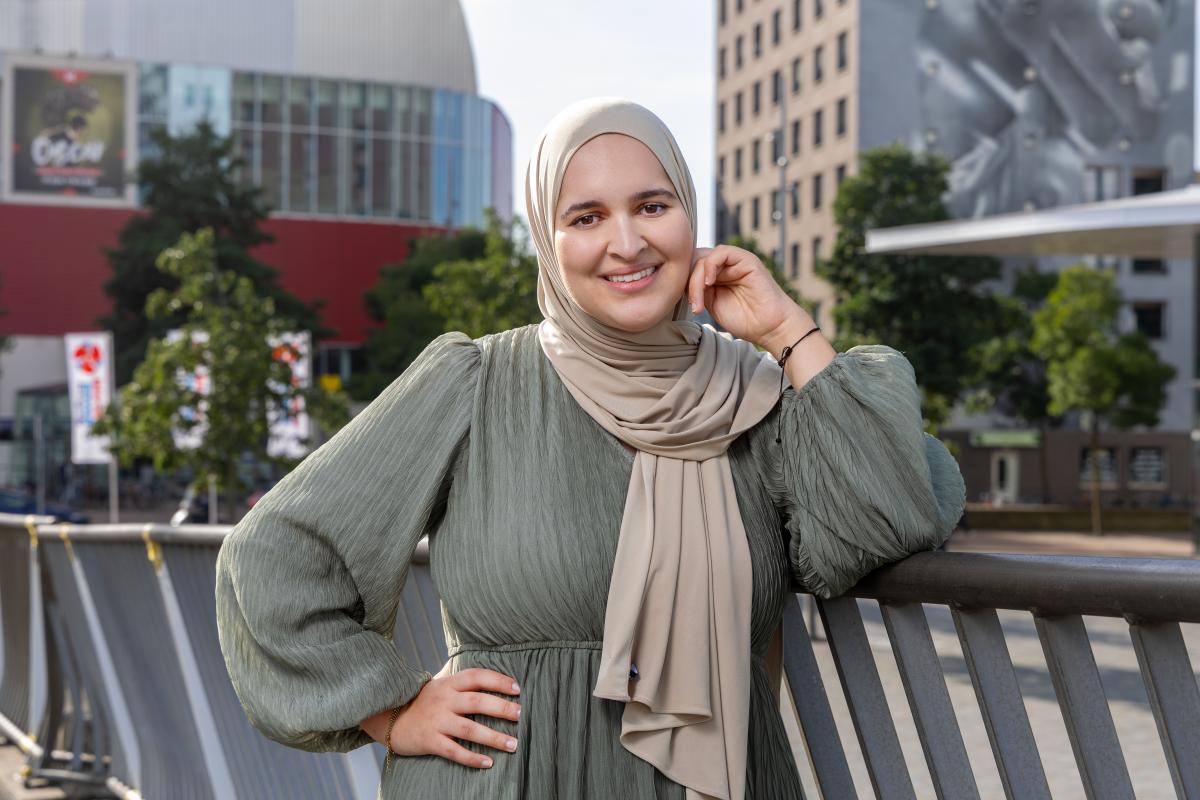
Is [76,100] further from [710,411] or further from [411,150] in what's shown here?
[710,411]

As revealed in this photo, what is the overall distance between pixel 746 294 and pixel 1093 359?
47879mm

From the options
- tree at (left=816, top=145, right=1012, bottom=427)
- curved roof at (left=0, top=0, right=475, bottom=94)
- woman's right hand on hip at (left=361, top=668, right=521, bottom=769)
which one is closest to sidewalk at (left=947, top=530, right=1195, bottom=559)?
tree at (left=816, top=145, right=1012, bottom=427)

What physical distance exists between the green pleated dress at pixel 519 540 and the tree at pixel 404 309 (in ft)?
170

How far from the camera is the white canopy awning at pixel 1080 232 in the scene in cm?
2488

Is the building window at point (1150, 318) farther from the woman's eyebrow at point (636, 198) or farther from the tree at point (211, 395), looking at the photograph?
the woman's eyebrow at point (636, 198)

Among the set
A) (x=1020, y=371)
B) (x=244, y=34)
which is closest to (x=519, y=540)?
(x=1020, y=371)

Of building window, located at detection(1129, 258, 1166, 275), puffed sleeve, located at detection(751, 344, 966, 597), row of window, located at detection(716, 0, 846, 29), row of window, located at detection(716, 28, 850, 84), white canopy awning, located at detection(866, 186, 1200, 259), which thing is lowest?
puffed sleeve, located at detection(751, 344, 966, 597)

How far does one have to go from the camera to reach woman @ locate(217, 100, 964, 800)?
2252 mm

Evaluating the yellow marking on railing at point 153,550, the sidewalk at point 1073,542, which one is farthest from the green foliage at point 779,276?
the sidewalk at point 1073,542

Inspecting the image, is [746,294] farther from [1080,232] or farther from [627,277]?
[1080,232]

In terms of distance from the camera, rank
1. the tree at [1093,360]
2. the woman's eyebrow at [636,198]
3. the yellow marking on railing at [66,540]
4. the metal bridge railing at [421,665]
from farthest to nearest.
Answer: the tree at [1093,360]
the yellow marking on railing at [66,540]
the woman's eyebrow at [636,198]
the metal bridge railing at [421,665]

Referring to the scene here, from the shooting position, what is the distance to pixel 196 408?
21.7 meters

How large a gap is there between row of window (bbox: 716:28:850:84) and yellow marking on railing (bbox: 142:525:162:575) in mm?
59481

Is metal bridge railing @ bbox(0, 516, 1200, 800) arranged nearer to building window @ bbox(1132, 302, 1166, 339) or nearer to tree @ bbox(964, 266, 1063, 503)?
tree @ bbox(964, 266, 1063, 503)
